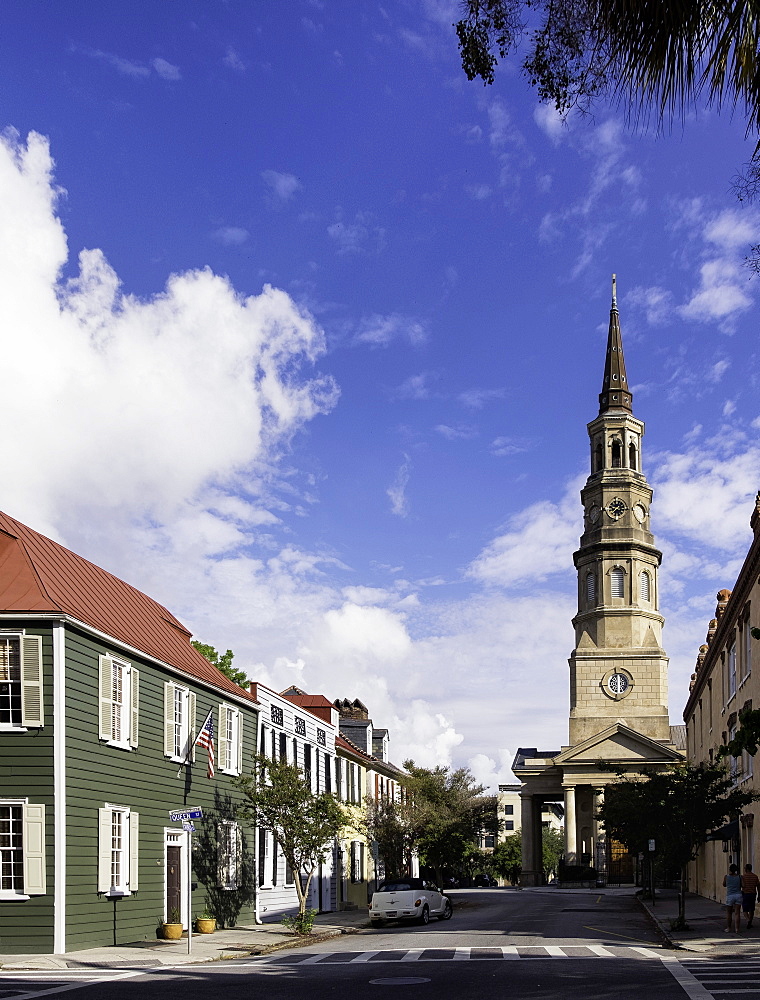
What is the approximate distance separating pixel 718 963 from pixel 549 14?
17.6 metres

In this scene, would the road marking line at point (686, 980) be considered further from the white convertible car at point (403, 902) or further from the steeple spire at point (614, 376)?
the steeple spire at point (614, 376)

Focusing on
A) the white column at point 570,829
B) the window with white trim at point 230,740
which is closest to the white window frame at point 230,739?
the window with white trim at point 230,740

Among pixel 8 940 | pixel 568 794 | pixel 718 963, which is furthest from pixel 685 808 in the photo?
pixel 568 794

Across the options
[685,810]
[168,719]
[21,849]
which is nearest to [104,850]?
[21,849]

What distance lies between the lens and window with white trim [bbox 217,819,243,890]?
30.6 m

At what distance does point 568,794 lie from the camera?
257ft

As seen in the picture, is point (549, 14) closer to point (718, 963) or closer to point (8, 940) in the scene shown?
point (718, 963)

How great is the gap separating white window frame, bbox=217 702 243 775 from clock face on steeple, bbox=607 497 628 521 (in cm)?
5578

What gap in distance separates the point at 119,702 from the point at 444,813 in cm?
3141

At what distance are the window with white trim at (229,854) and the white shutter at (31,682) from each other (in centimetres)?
1042

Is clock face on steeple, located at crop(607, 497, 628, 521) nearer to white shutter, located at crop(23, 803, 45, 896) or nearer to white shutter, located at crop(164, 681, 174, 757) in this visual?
white shutter, located at crop(164, 681, 174, 757)

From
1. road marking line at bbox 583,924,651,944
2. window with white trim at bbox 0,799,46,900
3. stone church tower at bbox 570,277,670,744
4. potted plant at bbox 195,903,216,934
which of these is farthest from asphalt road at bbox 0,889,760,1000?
stone church tower at bbox 570,277,670,744

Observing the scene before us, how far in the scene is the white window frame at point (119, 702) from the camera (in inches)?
945

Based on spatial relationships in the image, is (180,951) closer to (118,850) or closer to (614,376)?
(118,850)
